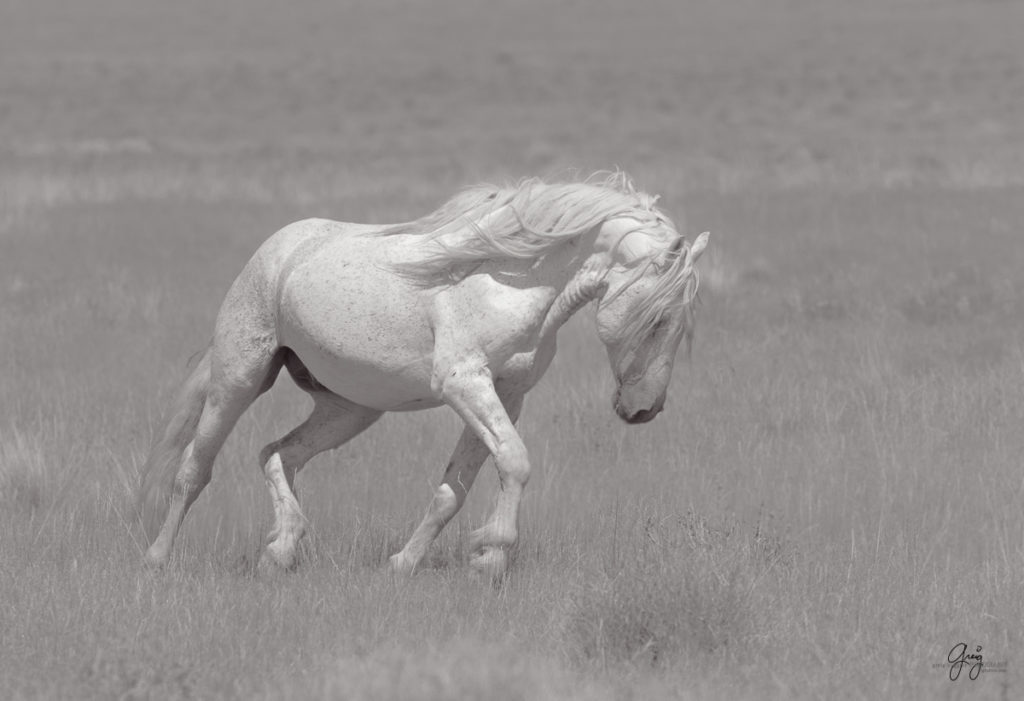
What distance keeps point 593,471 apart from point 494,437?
2442 millimetres

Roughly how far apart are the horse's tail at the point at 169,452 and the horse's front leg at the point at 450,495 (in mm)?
1313

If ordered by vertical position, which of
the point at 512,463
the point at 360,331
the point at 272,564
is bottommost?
the point at 272,564

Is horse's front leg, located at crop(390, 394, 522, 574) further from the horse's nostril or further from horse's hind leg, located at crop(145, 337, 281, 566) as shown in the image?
horse's hind leg, located at crop(145, 337, 281, 566)

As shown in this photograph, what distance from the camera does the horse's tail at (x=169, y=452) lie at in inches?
260

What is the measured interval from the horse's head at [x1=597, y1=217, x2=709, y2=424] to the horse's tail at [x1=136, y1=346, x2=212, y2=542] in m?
2.01

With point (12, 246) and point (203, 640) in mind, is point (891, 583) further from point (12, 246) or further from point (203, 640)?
point (12, 246)

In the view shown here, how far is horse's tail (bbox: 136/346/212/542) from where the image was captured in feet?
21.7

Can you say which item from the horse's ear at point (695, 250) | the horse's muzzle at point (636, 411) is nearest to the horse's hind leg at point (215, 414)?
the horse's muzzle at point (636, 411)

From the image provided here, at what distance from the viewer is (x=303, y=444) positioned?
6.44m

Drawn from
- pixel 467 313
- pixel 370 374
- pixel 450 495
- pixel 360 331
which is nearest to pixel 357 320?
pixel 360 331

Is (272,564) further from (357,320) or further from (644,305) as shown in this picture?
(644,305)

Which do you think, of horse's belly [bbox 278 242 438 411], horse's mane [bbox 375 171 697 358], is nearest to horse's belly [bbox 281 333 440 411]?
horse's belly [bbox 278 242 438 411]

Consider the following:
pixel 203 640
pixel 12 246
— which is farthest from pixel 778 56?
pixel 203 640

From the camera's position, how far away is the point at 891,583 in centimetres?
574
